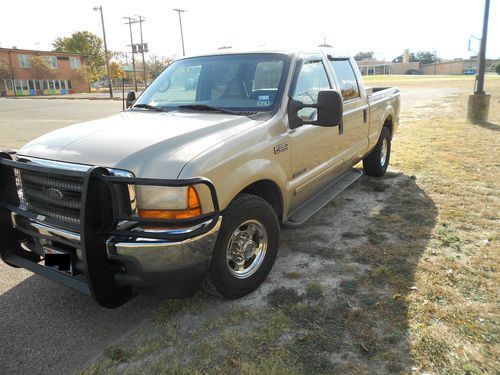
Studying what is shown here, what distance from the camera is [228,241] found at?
2895 mm

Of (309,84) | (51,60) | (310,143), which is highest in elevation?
(51,60)

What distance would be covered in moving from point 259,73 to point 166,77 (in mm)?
1111

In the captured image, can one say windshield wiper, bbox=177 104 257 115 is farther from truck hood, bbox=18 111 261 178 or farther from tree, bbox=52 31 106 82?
tree, bbox=52 31 106 82

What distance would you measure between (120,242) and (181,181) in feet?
1.72

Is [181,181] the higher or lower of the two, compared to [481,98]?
higher

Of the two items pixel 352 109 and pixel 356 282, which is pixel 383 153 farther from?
pixel 356 282

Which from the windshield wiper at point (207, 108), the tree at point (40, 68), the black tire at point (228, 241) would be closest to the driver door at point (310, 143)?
the windshield wiper at point (207, 108)

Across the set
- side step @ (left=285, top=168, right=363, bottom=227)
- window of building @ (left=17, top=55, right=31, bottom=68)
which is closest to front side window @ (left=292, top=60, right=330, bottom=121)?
side step @ (left=285, top=168, right=363, bottom=227)

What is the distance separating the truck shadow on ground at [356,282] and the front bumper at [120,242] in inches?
34.7

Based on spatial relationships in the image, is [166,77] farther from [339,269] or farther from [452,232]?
[452,232]

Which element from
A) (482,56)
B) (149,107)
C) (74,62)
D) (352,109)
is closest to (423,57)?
(74,62)

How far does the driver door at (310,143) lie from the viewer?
3.71 m

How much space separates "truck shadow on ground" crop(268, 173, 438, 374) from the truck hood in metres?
1.32

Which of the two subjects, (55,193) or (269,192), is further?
(269,192)
